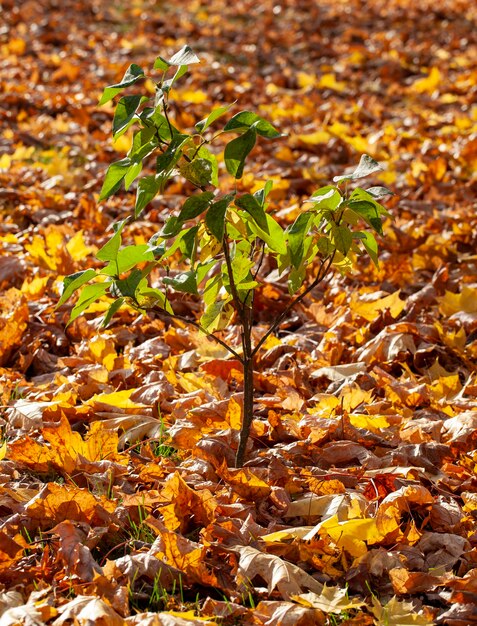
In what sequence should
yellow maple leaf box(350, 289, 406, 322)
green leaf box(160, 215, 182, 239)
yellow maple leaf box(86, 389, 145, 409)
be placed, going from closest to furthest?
green leaf box(160, 215, 182, 239), yellow maple leaf box(86, 389, 145, 409), yellow maple leaf box(350, 289, 406, 322)

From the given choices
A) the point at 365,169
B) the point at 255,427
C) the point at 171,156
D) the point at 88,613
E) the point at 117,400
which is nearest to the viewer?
the point at 88,613

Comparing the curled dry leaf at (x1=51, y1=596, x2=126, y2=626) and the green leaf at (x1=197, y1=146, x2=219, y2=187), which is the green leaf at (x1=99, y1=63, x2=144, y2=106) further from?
the curled dry leaf at (x1=51, y1=596, x2=126, y2=626)

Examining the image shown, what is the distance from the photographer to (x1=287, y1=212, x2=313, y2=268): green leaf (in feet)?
6.40

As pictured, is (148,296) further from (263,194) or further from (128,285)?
(263,194)

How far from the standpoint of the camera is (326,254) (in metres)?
2.08

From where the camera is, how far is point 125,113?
184cm

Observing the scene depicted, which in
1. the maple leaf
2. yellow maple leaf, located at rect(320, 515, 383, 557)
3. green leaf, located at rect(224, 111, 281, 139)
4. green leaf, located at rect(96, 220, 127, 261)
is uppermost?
green leaf, located at rect(224, 111, 281, 139)

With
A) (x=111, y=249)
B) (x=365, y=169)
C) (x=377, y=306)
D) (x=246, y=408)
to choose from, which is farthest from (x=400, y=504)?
(x=377, y=306)

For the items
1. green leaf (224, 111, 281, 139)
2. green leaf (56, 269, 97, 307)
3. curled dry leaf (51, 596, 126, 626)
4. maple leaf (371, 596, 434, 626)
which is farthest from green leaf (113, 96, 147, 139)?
maple leaf (371, 596, 434, 626)

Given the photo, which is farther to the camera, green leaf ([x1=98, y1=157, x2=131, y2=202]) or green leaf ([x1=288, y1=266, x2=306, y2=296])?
green leaf ([x1=288, y1=266, x2=306, y2=296])

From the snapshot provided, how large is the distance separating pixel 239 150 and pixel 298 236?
28 cm

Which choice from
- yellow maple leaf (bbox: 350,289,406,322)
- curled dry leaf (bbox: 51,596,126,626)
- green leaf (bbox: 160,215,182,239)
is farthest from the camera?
yellow maple leaf (bbox: 350,289,406,322)

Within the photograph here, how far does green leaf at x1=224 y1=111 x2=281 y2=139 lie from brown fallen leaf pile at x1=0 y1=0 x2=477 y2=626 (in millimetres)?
916

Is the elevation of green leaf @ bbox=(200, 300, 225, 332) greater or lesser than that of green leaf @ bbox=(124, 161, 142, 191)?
lesser
